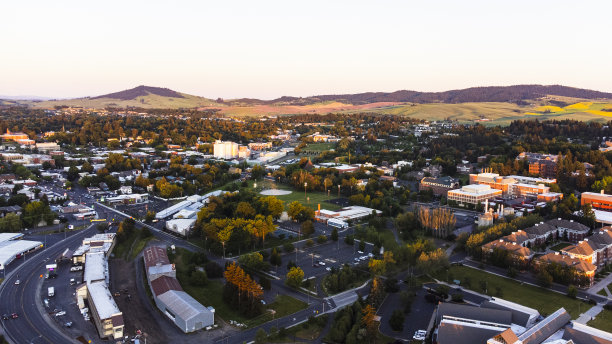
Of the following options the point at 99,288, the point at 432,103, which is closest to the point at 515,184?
the point at 99,288

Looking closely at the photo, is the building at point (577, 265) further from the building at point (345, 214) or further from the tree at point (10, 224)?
the tree at point (10, 224)

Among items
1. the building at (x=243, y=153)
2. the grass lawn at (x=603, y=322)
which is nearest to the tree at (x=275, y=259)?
the grass lawn at (x=603, y=322)

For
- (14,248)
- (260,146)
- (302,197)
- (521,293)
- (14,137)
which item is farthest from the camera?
(260,146)

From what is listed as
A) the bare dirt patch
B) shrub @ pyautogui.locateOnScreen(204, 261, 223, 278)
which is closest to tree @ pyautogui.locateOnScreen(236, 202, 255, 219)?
the bare dirt patch

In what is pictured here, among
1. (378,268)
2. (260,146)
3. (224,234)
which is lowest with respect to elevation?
(260,146)

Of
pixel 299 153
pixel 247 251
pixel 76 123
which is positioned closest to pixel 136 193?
pixel 247 251

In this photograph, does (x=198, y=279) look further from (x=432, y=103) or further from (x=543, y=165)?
(x=432, y=103)

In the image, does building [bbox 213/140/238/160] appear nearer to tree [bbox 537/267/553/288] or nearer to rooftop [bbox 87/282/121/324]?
rooftop [bbox 87/282/121/324]

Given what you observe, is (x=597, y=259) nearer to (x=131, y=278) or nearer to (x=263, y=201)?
(x=263, y=201)
